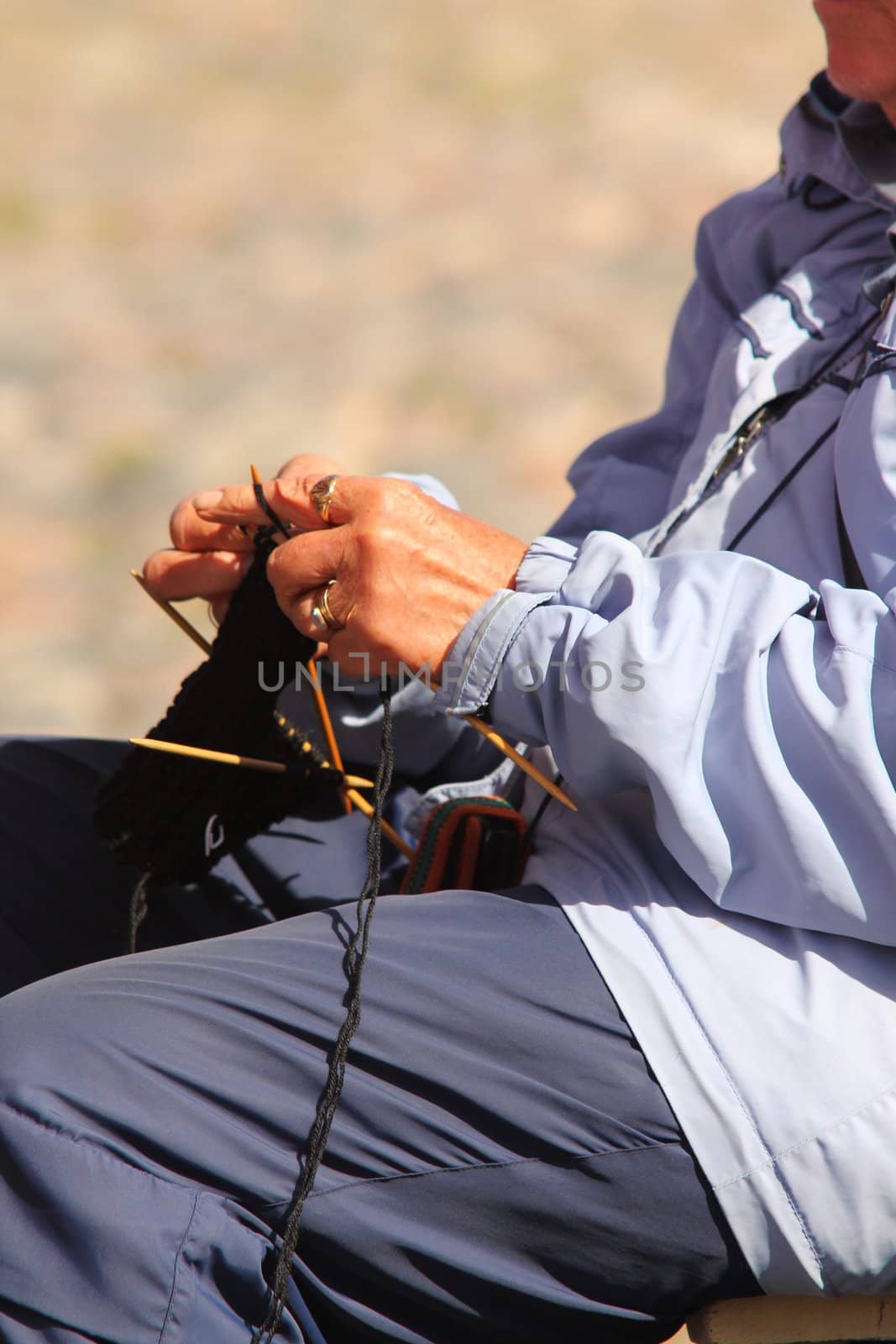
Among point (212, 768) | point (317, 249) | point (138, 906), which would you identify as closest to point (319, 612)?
point (212, 768)

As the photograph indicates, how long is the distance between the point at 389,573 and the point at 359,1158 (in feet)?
1.37

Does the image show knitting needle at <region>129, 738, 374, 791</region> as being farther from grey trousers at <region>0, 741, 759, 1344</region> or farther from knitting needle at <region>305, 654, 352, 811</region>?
grey trousers at <region>0, 741, 759, 1344</region>

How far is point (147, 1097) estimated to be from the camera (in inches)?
33.4

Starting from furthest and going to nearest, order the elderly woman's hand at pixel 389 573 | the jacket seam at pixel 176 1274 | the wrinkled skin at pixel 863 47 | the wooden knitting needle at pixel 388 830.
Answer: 1. the wooden knitting needle at pixel 388 830
2. the wrinkled skin at pixel 863 47
3. the elderly woman's hand at pixel 389 573
4. the jacket seam at pixel 176 1274

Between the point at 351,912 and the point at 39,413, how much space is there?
2.85 meters

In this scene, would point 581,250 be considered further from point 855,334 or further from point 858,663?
point 858,663

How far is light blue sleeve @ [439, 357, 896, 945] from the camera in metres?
0.85

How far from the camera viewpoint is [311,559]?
1022mm

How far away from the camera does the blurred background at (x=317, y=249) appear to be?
3.22m

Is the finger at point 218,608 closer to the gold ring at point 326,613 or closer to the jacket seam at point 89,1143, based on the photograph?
the gold ring at point 326,613

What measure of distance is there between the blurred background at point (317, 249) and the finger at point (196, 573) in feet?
4.59

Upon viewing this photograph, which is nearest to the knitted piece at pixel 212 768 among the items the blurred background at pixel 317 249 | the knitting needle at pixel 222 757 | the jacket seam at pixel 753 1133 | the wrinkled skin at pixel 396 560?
the knitting needle at pixel 222 757

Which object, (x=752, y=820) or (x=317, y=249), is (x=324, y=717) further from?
(x=317, y=249)

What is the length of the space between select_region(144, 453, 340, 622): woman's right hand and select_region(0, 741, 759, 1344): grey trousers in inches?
18.1
